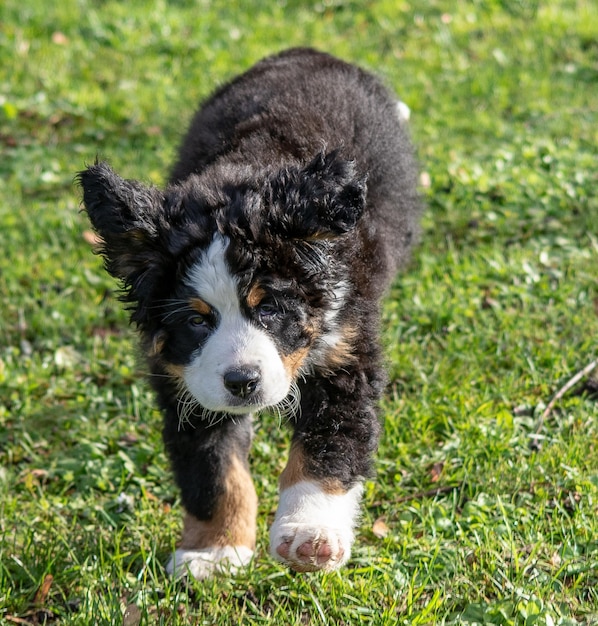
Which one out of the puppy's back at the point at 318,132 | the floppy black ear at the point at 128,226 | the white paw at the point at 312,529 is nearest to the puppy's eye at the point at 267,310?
the floppy black ear at the point at 128,226

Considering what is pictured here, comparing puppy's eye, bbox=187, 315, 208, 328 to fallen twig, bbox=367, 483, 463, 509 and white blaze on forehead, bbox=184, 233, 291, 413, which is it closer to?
white blaze on forehead, bbox=184, 233, 291, 413

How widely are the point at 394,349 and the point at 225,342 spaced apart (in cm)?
182

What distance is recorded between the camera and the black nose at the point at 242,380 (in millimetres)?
3031

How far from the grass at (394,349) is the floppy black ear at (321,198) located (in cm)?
122

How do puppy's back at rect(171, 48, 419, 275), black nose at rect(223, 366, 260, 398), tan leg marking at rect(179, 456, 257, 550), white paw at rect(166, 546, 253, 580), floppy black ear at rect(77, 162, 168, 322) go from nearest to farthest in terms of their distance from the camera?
1. black nose at rect(223, 366, 260, 398)
2. floppy black ear at rect(77, 162, 168, 322)
3. white paw at rect(166, 546, 253, 580)
4. tan leg marking at rect(179, 456, 257, 550)
5. puppy's back at rect(171, 48, 419, 275)

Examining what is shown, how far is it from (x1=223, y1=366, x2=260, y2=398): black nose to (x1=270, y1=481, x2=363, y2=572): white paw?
52 centimetres

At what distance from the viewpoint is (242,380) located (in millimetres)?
3031

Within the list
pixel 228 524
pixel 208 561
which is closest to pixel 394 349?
pixel 228 524

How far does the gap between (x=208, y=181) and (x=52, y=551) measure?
1506 millimetres

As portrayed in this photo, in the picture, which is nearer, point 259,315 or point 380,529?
point 259,315

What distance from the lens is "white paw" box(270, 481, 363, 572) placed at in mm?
3195

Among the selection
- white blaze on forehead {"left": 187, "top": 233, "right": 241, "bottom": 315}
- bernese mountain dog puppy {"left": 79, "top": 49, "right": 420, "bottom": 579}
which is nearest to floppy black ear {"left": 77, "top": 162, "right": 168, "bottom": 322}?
bernese mountain dog puppy {"left": 79, "top": 49, "right": 420, "bottom": 579}

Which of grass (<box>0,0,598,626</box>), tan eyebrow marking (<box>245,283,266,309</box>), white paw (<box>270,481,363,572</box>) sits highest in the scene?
Result: tan eyebrow marking (<box>245,283,266,309</box>)

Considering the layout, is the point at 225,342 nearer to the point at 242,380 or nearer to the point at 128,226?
the point at 242,380
